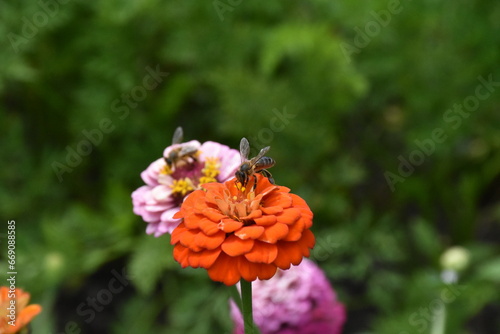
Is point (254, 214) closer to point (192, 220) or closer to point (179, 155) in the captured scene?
point (192, 220)

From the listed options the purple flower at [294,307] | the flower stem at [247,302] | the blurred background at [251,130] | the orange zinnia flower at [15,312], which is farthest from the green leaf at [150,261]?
the flower stem at [247,302]

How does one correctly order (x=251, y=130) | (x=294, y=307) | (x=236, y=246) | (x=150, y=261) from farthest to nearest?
(x=251, y=130) < (x=150, y=261) < (x=294, y=307) < (x=236, y=246)

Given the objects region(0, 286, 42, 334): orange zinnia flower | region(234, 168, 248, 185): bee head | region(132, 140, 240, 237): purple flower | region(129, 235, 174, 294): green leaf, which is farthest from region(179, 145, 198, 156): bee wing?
region(129, 235, 174, 294): green leaf

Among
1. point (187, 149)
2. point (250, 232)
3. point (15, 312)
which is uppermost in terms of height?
point (187, 149)

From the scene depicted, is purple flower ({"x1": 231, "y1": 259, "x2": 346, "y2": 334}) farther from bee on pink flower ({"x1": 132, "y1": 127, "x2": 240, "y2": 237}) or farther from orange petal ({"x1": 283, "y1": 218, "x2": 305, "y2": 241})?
orange petal ({"x1": 283, "y1": 218, "x2": 305, "y2": 241})

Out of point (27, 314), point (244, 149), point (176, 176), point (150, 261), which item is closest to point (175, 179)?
point (176, 176)

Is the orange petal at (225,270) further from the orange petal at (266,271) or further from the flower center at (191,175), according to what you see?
the flower center at (191,175)
